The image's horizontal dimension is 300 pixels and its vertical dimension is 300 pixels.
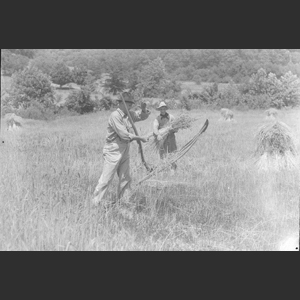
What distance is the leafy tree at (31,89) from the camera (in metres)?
5.87

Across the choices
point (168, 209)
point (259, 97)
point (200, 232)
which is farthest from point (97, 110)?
point (259, 97)

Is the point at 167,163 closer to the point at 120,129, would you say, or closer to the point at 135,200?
the point at 135,200

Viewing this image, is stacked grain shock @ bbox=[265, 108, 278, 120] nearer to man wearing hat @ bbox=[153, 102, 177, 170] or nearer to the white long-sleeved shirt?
man wearing hat @ bbox=[153, 102, 177, 170]

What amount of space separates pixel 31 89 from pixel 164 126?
93.7 inches

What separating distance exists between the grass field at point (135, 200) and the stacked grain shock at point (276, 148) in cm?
25

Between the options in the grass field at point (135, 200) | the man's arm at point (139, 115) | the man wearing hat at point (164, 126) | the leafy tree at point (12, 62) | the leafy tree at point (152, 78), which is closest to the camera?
the grass field at point (135, 200)

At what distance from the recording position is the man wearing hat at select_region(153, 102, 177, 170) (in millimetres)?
5630

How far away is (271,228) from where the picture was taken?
455 cm

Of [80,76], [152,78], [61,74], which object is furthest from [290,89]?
[61,74]

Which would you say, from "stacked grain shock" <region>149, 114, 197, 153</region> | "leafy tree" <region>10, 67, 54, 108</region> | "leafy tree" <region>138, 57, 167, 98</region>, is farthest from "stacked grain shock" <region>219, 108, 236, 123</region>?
Result: "leafy tree" <region>10, 67, 54, 108</region>

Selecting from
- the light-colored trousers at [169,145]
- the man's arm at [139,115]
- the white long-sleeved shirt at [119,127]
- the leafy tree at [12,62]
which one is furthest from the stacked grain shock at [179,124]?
the leafy tree at [12,62]

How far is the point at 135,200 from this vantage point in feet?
16.0

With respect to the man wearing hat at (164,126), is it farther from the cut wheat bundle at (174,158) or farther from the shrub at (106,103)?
the shrub at (106,103)

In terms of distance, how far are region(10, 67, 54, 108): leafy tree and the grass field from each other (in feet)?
2.03
